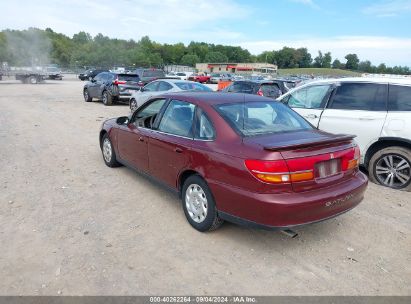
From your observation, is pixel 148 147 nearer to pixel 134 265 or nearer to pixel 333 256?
pixel 134 265

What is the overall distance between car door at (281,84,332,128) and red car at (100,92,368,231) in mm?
2073

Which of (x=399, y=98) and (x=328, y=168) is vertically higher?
(x=399, y=98)

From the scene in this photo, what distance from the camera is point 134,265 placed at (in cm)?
348

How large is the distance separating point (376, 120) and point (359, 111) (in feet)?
1.13

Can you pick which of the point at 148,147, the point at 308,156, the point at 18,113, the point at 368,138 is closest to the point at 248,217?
the point at 308,156

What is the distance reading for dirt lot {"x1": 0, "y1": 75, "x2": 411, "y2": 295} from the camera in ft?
10.5

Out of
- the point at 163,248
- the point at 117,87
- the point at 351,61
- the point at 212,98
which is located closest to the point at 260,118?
the point at 212,98

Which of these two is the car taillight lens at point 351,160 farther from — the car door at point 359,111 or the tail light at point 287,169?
the car door at point 359,111

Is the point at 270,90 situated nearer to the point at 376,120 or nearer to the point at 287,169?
the point at 376,120

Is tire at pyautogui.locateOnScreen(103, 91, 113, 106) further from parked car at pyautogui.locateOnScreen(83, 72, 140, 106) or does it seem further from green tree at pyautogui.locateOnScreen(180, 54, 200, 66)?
green tree at pyautogui.locateOnScreen(180, 54, 200, 66)

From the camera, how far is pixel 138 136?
526 centimetres

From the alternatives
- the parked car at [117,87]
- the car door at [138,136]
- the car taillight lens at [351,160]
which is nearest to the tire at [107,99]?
the parked car at [117,87]

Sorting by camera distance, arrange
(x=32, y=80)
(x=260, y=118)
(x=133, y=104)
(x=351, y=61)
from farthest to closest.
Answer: (x=351, y=61)
(x=32, y=80)
(x=133, y=104)
(x=260, y=118)

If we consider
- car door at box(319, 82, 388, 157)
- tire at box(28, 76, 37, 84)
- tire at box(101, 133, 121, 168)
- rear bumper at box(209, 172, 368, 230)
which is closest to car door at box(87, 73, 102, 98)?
tire at box(101, 133, 121, 168)
